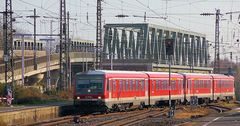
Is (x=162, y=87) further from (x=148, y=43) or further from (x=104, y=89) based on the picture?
(x=148, y=43)

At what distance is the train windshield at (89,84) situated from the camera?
40.0m

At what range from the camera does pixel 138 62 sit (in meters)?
95.1

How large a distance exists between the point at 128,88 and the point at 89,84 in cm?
393

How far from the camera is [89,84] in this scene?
4059cm

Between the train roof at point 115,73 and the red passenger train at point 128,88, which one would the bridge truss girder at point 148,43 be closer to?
the red passenger train at point 128,88

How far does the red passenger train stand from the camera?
131 feet


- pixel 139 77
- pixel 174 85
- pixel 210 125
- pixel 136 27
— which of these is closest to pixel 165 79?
pixel 174 85

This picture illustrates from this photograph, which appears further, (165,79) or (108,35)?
(108,35)

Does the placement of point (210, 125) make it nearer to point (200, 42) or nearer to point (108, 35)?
point (108, 35)

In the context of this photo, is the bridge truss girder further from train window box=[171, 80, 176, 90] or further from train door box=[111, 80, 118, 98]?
train door box=[111, 80, 118, 98]

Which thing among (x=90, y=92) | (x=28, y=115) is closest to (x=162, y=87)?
(x=90, y=92)

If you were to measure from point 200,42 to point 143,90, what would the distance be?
9396cm

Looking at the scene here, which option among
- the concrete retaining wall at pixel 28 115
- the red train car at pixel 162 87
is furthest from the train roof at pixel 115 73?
the concrete retaining wall at pixel 28 115

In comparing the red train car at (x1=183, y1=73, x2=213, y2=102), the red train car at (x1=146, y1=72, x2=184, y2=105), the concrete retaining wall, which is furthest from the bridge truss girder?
the concrete retaining wall
